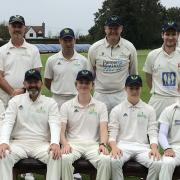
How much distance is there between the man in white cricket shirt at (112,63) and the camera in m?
7.36

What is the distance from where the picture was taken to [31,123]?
251 inches

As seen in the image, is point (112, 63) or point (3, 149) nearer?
point (3, 149)

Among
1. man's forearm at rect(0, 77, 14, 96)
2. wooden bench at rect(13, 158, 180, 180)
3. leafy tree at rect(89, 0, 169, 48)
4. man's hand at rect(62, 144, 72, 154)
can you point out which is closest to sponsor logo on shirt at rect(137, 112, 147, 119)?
wooden bench at rect(13, 158, 180, 180)

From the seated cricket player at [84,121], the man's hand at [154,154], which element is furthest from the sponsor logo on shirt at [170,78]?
the man's hand at [154,154]

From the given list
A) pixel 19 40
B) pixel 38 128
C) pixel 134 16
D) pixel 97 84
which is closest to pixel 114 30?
pixel 97 84

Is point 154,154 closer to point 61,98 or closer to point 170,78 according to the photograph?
point 170,78

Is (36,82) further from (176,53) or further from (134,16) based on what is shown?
(134,16)

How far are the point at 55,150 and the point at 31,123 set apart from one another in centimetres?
72

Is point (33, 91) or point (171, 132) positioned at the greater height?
point (33, 91)

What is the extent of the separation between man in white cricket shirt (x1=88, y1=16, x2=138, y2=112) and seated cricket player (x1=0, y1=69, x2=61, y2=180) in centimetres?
130

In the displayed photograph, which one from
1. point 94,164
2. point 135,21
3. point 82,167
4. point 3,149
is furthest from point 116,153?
point 135,21

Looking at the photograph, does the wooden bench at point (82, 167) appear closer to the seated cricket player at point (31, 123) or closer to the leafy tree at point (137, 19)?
the seated cricket player at point (31, 123)

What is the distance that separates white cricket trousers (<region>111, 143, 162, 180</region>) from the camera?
19.0ft

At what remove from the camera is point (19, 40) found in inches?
286
